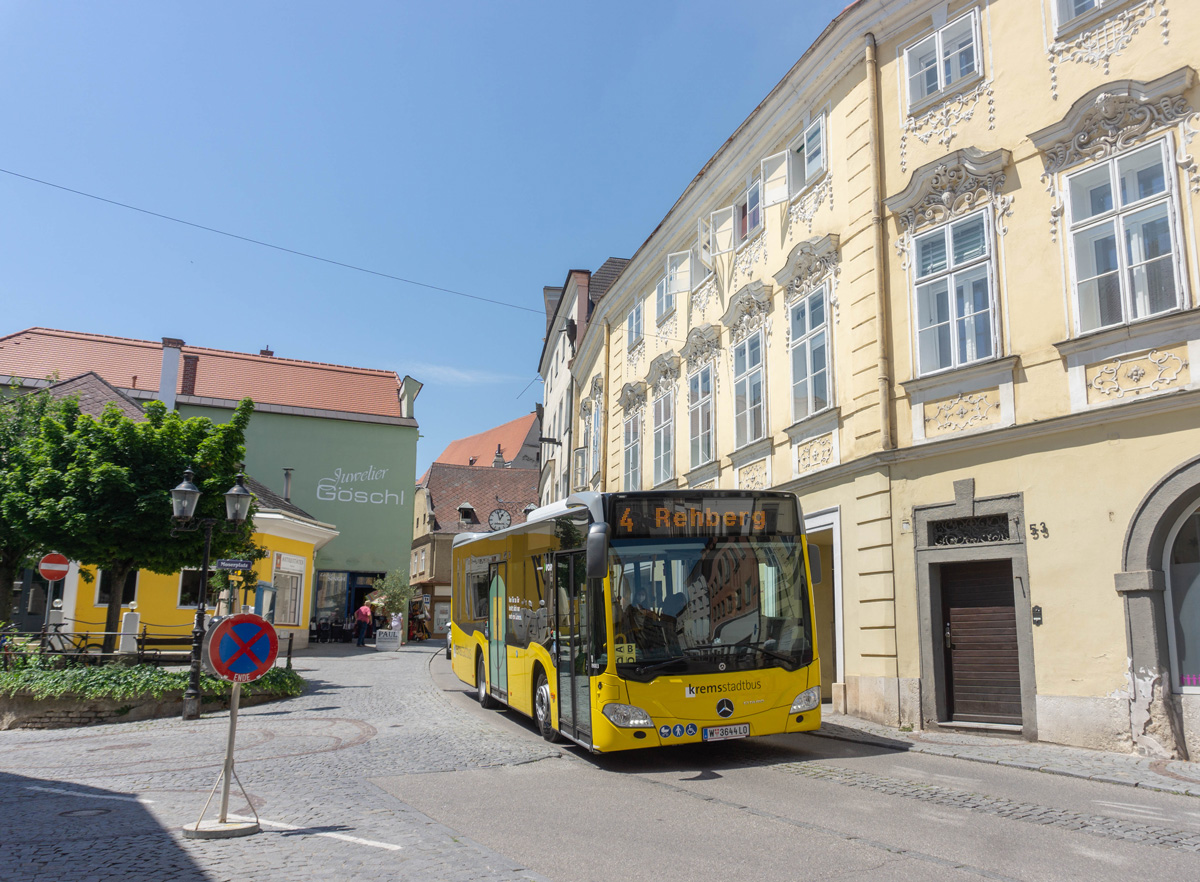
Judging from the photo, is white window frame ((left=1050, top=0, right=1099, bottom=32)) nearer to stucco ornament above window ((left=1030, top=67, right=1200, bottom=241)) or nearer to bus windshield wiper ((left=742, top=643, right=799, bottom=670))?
stucco ornament above window ((left=1030, top=67, right=1200, bottom=241))

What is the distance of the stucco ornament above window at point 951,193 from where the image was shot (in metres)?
12.1

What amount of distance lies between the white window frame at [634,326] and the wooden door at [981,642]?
13675mm

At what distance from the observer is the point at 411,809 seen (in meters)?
7.66

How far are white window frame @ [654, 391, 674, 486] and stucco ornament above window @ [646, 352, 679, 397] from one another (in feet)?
0.59

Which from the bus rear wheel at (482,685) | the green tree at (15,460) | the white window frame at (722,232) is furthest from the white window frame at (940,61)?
the green tree at (15,460)

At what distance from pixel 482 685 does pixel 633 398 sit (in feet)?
34.5

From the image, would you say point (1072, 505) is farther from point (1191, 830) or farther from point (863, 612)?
point (1191, 830)

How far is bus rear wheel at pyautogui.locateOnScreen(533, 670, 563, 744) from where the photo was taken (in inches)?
452

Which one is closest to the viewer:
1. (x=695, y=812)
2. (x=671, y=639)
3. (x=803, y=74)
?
(x=695, y=812)

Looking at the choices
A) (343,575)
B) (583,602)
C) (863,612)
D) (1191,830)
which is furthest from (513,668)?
(343,575)

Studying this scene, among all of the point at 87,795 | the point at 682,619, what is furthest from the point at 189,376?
the point at 682,619

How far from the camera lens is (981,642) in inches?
472

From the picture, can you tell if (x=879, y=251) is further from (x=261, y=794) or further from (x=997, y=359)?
(x=261, y=794)

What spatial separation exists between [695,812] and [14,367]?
43272mm
